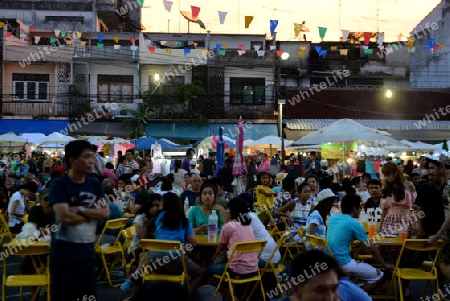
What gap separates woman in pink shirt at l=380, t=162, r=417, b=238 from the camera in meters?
7.97

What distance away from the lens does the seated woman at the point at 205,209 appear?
7.68 m

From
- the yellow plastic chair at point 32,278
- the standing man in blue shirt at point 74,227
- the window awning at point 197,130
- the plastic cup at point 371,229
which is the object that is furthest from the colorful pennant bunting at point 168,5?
the standing man in blue shirt at point 74,227

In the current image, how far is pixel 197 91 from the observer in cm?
2948

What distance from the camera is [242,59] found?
30359 mm

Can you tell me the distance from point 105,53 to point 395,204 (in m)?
24.0

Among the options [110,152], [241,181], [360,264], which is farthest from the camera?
[110,152]

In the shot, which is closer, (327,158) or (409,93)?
(327,158)

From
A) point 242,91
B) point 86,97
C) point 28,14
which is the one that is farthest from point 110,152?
point 28,14

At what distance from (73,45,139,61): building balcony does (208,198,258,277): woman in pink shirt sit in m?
24.0

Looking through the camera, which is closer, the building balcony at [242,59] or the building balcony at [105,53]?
the building balcony at [105,53]

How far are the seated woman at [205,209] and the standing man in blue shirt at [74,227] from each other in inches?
128

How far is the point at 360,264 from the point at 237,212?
1.45 metres

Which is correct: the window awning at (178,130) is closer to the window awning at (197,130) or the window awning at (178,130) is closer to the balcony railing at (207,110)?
the window awning at (197,130)

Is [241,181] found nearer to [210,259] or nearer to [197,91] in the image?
[210,259]
